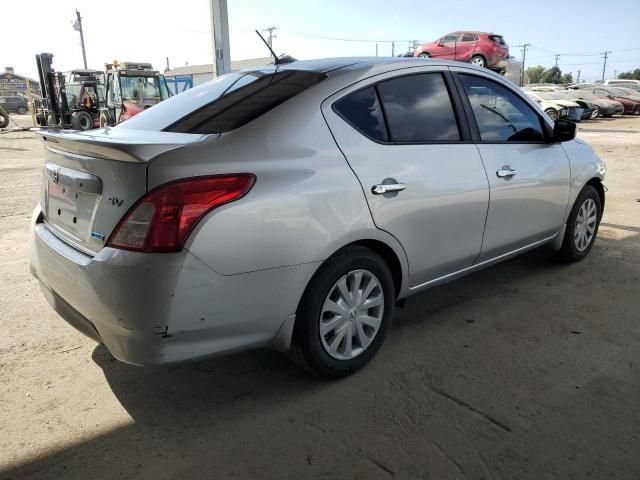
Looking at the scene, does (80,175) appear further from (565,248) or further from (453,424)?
(565,248)

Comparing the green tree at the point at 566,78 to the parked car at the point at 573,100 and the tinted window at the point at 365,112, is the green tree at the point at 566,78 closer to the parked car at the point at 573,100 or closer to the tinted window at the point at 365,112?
the parked car at the point at 573,100

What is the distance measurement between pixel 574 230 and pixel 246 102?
3.15 m

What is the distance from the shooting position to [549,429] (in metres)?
2.34

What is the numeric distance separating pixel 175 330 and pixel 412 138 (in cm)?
167

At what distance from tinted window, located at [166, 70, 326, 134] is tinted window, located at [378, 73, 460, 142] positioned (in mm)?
439

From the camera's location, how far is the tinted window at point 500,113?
3352mm

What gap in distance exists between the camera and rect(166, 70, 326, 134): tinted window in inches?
97.0

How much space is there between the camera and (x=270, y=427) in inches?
94.1

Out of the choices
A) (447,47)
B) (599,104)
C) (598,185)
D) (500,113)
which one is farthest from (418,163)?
(599,104)

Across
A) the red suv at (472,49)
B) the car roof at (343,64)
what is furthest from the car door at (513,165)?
the red suv at (472,49)

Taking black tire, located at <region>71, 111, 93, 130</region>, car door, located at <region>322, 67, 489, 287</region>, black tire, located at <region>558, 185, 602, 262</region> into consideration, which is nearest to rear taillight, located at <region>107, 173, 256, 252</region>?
car door, located at <region>322, 67, 489, 287</region>

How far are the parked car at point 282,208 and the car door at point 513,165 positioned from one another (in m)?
0.02

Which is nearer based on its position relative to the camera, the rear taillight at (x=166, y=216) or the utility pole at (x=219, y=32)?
the rear taillight at (x=166, y=216)

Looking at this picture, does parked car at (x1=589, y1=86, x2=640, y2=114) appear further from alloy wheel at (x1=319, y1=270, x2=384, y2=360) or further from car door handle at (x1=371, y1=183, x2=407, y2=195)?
alloy wheel at (x1=319, y1=270, x2=384, y2=360)
